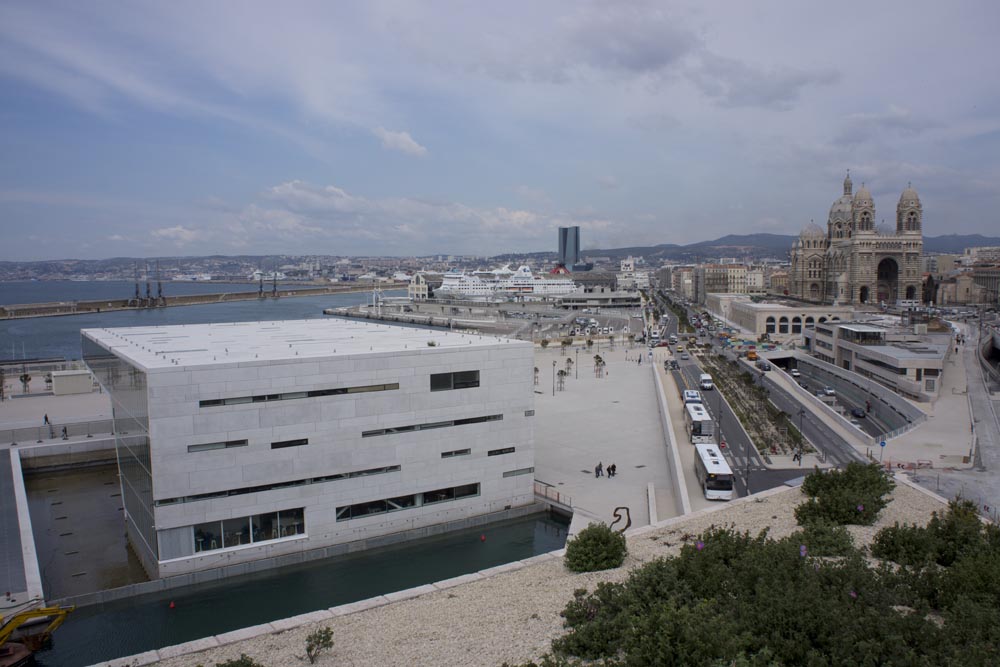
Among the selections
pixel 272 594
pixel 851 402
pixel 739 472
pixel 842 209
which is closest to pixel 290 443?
pixel 272 594

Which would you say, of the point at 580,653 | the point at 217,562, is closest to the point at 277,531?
the point at 217,562

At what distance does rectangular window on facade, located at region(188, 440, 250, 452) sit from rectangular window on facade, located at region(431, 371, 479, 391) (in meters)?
4.59

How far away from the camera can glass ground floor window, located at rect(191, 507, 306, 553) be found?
48.2 ft

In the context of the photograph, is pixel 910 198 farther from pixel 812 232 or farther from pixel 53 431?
pixel 53 431

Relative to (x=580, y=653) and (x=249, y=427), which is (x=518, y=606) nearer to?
(x=580, y=653)

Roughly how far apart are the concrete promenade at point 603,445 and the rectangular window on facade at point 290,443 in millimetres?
6541

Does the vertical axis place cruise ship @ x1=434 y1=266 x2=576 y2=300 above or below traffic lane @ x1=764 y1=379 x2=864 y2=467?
above

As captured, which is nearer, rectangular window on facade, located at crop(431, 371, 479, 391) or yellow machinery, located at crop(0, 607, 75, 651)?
yellow machinery, located at crop(0, 607, 75, 651)

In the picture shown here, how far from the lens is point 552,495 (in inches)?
750

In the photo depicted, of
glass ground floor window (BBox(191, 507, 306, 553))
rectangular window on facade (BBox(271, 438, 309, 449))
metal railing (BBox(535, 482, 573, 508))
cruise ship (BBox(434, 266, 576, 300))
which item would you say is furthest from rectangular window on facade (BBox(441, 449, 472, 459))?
cruise ship (BBox(434, 266, 576, 300))

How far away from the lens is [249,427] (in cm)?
1486

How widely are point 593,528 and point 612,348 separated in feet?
150

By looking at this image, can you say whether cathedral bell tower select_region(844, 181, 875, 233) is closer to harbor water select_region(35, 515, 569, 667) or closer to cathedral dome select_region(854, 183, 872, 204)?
cathedral dome select_region(854, 183, 872, 204)

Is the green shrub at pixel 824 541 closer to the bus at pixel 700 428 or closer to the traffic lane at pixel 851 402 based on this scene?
the bus at pixel 700 428
